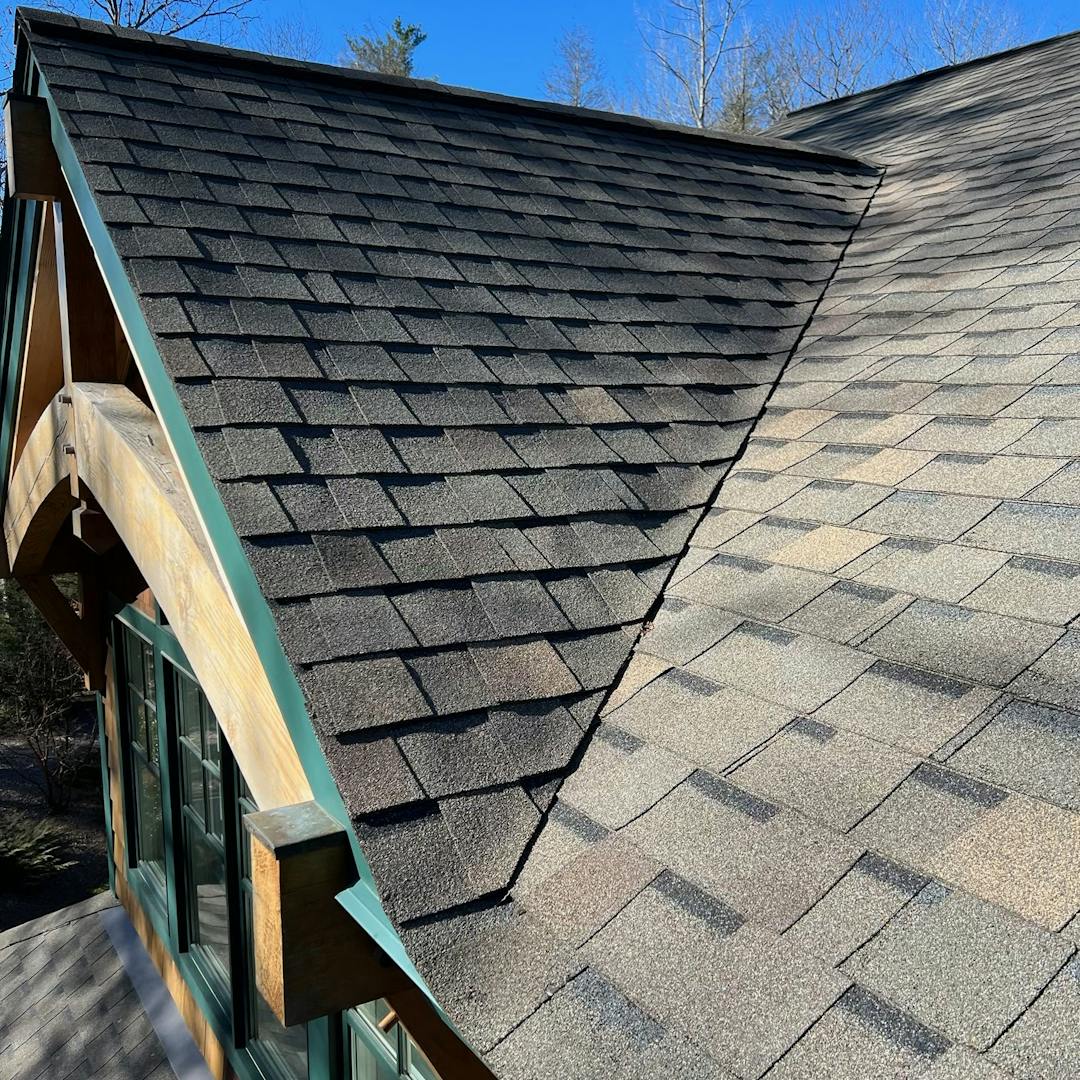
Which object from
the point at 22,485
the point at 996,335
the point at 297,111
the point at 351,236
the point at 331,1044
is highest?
the point at 297,111

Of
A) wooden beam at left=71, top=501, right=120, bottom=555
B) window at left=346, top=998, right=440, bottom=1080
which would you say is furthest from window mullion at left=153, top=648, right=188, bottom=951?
window at left=346, top=998, right=440, bottom=1080

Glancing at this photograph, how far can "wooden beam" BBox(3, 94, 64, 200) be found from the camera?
129 inches

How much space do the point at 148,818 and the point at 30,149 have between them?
14.5ft

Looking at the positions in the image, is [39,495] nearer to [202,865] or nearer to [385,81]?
[202,865]

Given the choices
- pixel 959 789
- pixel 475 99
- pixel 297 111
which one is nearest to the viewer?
pixel 959 789

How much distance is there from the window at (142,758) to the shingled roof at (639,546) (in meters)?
3.36

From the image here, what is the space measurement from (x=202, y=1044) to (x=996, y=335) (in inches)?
197

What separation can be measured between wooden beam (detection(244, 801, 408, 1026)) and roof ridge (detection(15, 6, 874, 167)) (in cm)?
321

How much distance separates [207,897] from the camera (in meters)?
5.24

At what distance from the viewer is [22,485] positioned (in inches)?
198

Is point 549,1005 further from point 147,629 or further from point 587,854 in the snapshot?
point 147,629

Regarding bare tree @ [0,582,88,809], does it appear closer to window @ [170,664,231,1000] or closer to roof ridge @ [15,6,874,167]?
window @ [170,664,231,1000]

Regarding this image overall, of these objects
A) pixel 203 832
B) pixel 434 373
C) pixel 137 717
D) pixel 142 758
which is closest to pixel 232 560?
pixel 434 373

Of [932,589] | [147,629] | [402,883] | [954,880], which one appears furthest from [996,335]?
[147,629]
